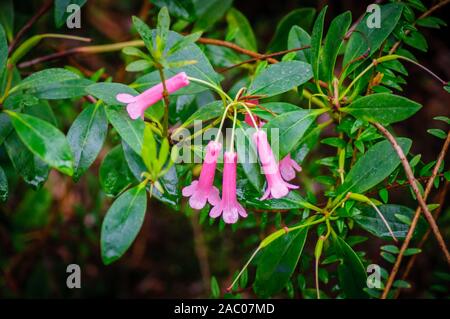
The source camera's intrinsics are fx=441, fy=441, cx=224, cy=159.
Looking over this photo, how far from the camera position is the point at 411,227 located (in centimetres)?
104

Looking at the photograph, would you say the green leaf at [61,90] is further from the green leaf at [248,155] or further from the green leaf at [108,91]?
the green leaf at [248,155]

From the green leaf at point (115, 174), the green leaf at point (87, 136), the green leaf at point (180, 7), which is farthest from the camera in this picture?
the green leaf at point (180, 7)

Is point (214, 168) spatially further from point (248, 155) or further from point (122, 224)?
point (122, 224)

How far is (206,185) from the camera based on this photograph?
42.1 inches

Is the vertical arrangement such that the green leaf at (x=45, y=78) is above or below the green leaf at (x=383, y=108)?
above

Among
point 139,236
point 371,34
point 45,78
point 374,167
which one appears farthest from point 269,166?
point 139,236

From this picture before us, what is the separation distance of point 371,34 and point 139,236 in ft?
5.93

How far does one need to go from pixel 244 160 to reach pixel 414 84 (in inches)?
75.3

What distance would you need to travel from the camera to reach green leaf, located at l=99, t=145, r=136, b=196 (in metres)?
1.23

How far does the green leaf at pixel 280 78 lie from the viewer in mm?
1090

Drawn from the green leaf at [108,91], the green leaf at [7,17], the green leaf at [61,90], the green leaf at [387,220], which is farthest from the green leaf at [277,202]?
the green leaf at [7,17]

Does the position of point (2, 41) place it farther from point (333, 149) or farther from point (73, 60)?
point (333, 149)

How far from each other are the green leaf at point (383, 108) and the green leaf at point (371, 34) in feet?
0.47

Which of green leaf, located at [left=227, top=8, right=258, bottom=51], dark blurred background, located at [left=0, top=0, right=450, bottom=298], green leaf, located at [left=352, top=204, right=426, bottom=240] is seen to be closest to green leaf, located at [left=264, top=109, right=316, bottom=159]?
green leaf, located at [left=352, top=204, right=426, bottom=240]
